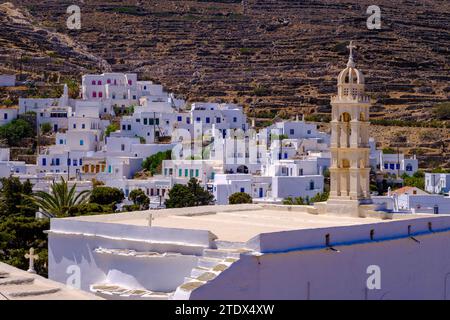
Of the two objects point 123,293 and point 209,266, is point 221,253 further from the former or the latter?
point 123,293

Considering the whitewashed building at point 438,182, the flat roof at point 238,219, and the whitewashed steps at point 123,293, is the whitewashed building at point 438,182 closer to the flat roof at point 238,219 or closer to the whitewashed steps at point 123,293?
the flat roof at point 238,219

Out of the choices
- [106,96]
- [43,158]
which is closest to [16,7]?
[106,96]

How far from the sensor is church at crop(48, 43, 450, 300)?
643 inches

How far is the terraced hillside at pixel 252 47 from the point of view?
8550 cm

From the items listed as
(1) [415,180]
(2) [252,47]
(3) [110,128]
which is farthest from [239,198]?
(2) [252,47]

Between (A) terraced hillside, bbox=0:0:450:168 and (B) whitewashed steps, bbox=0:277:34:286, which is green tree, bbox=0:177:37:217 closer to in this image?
(B) whitewashed steps, bbox=0:277:34:286

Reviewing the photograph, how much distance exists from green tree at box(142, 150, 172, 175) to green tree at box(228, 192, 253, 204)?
10.8 metres

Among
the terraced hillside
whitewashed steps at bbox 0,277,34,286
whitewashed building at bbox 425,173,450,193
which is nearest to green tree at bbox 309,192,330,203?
whitewashed building at bbox 425,173,450,193

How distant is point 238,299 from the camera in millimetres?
15578

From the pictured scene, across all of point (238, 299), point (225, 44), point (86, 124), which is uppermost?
point (225, 44)

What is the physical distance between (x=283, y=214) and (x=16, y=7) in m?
94.6

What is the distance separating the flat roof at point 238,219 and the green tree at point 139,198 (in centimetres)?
1980

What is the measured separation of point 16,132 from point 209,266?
4572 centimetres
